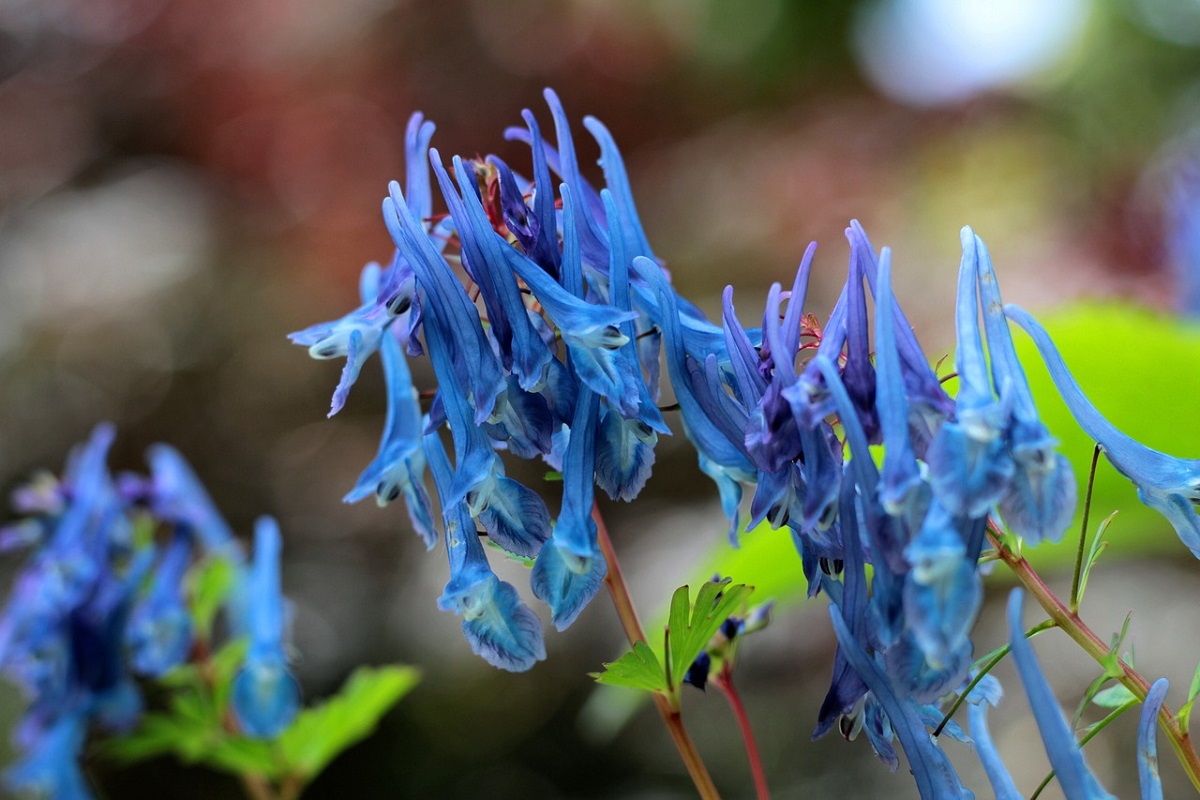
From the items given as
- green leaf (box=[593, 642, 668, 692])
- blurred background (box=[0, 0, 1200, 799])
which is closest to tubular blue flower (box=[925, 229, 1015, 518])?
green leaf (box=[593, 642, 668, 692])

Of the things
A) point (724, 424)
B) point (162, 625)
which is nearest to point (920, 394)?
point (724, 424)

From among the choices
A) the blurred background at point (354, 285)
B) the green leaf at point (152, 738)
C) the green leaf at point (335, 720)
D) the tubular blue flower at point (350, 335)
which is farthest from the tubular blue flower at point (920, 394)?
the blurred background at point (354, 285)

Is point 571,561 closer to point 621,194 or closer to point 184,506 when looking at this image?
point 621,194

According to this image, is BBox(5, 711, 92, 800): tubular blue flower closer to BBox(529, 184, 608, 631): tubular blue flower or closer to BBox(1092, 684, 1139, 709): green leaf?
BBox(529, 184, 608, 631): tubular blue flower

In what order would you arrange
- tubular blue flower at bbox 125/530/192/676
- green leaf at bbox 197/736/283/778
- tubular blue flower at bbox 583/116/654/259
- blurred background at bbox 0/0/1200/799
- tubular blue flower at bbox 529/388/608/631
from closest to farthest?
tubular blue flower at bbox 529/388/608/631
tubular blue flower at bbox 583/116/654/259
green leaf at bbox 197/736/283/778
tubular blue flower at bbox 125/530/192/676
blurred background at bbox 0/0/1200/799

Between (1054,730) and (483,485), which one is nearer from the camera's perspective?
(1054,730)

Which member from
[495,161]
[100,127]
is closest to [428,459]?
[495,161]

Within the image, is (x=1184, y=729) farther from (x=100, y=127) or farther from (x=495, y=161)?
(x=100, y=127)
